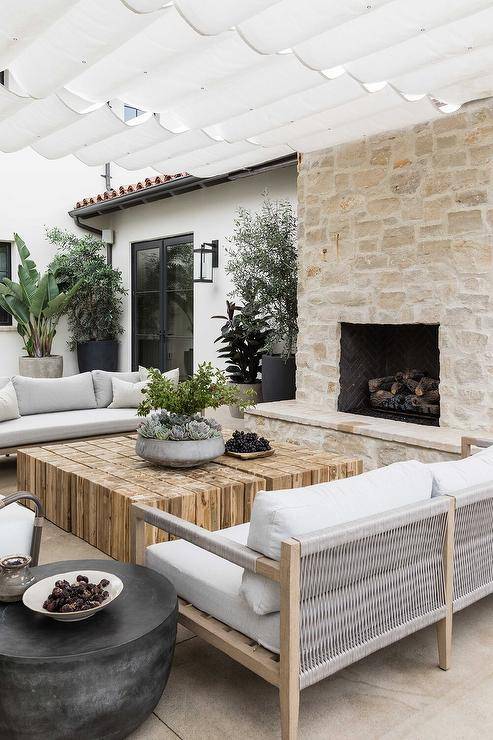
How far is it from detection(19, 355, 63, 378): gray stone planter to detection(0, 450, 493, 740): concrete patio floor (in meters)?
7.60

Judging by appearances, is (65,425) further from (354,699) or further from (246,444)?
(354,699)

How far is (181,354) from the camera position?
952 cm

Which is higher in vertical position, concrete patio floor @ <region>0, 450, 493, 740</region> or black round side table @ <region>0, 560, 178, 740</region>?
black round side table @ <region>0, 560, 178, 740</region>

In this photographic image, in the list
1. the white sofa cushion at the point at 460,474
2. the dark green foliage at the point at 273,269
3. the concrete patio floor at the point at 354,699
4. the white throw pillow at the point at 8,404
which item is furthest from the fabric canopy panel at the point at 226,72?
the concrete patio floor at the point at 354,699

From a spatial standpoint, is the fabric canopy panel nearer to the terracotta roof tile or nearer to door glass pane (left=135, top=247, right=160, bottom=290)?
the terracotta roof tile

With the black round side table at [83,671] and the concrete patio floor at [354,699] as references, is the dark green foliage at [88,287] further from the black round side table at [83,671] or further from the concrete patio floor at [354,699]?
the black round side table at [83,671]

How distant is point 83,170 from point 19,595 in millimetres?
9970

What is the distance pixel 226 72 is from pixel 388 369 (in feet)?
11.8

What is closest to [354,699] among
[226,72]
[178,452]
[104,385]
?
[178,452]

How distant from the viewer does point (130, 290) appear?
10.4 m

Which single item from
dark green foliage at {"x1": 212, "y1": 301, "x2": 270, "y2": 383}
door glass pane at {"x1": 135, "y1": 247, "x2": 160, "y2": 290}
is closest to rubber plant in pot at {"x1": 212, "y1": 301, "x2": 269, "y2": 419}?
dark green foliage at {"x1": 212, "y1": 301, "x2": 270, "y2": 383}

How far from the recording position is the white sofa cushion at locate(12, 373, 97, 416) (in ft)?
18.7

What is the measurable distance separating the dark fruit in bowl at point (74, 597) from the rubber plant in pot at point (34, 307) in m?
7.96

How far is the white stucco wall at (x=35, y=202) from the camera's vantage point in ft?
32.8
